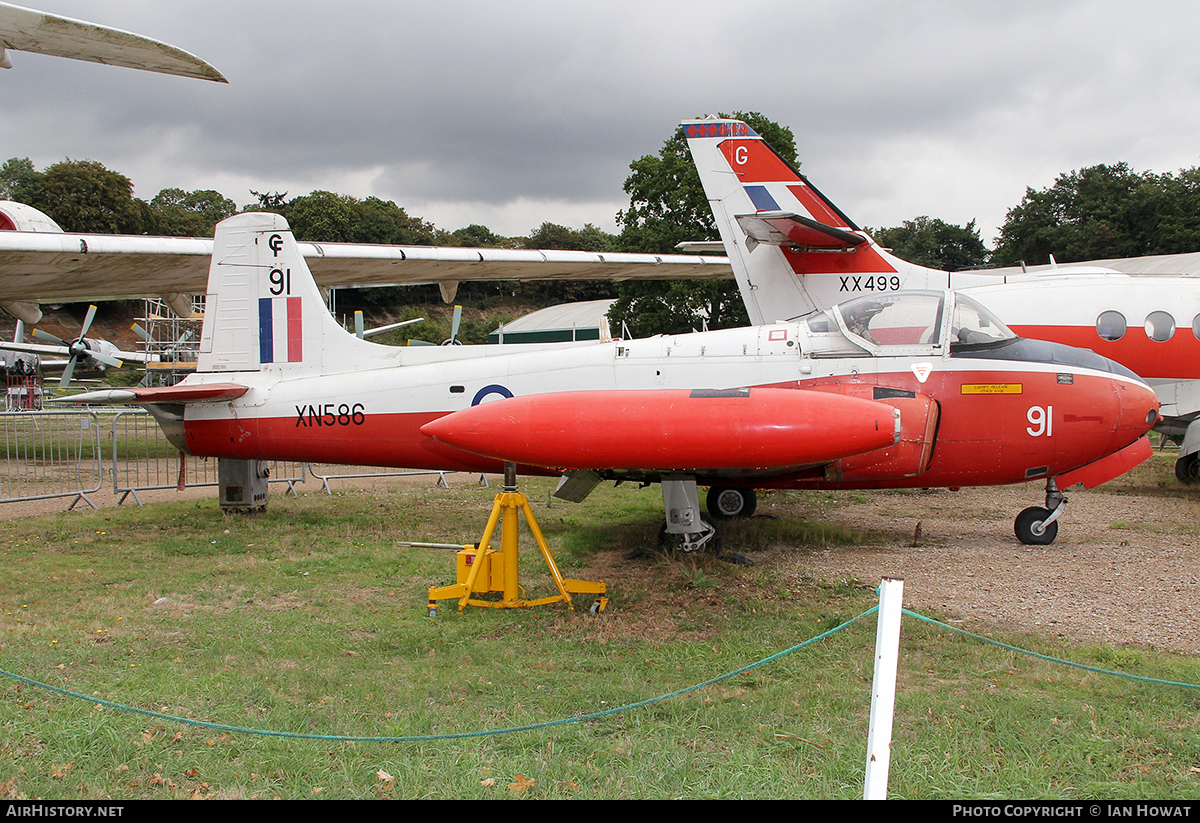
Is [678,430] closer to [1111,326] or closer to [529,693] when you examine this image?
[529,693]

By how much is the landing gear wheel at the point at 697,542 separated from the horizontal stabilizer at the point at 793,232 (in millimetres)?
4726

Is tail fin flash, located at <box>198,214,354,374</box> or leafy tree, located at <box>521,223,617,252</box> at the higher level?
leafy tree, located at <box>521,223,617,252</box>

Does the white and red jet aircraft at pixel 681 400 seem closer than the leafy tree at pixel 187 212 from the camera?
Yes

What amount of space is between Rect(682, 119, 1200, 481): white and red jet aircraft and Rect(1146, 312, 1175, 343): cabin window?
0.01 meters

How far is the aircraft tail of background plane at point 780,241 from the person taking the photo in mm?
11289

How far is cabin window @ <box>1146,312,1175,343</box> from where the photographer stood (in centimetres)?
998

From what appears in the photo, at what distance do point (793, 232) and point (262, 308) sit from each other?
7041 millimetres

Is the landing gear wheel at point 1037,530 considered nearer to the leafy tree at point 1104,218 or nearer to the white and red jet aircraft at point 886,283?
the white and red jet aircraft at point 886,283

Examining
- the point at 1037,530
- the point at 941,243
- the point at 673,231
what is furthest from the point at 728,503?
the point at 941,243

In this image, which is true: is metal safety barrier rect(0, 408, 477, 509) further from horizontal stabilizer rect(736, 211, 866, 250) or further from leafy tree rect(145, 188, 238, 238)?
leafy tree rect(145, 188, 238, 238)

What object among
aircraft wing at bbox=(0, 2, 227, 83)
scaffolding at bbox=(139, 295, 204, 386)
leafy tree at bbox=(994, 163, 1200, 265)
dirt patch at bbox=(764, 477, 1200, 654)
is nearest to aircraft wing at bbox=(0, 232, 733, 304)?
aircraft wing at bbox=(0, 2, 227, 83)

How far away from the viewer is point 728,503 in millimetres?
9633

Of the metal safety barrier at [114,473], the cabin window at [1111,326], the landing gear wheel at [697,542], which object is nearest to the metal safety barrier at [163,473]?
the metal safety barrier at [114,473]

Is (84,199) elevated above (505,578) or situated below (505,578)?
above
